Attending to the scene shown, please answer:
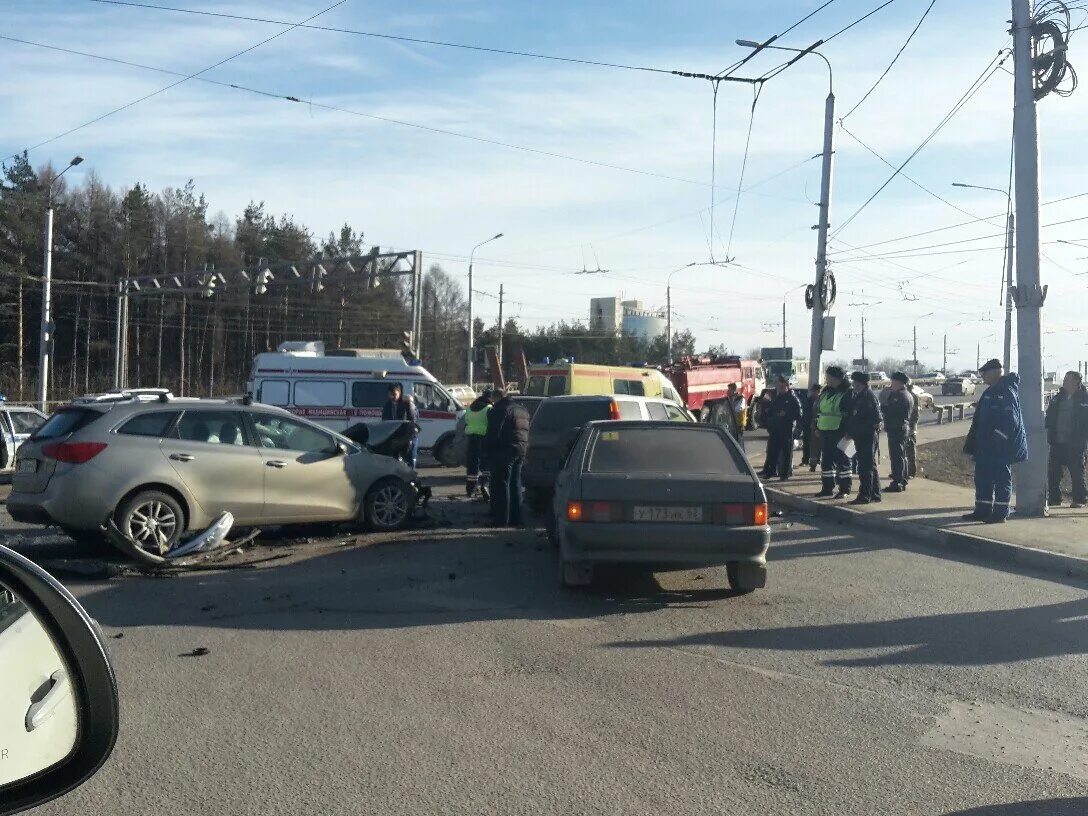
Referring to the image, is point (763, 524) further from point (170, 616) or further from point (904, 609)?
point (170, 616)

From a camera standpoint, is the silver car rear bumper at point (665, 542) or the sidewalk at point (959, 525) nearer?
the silver car rear bumper at point (665, 542)

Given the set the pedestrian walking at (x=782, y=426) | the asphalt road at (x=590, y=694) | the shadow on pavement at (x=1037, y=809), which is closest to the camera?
the shadow on pavement at (x=1037, y=809)

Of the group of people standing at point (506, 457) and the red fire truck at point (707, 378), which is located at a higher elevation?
the red fire truck at point (707, 378)

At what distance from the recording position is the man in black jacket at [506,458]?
13.1 m

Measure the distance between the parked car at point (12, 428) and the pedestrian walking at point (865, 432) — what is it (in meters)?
14.8

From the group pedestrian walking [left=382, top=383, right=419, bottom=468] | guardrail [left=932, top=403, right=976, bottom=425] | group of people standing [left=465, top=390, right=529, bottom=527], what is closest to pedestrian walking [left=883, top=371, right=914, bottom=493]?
group of people standing [left=465, top=390, right=529, bottom=527]

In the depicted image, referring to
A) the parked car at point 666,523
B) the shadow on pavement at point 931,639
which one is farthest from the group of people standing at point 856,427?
the shadow on pavement at point 931,639

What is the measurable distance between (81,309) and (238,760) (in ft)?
198

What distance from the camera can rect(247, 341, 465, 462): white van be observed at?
23062 mm

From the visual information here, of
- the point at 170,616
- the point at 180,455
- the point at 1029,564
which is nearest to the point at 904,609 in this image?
the point at 1029,564

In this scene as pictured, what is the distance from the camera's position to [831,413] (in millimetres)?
16109

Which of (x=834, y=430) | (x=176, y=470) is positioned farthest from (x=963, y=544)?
(x=176, y=470)

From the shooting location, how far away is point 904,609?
8.35 metres

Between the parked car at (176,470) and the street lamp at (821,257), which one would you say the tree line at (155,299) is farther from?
the parked car at (176,470)
